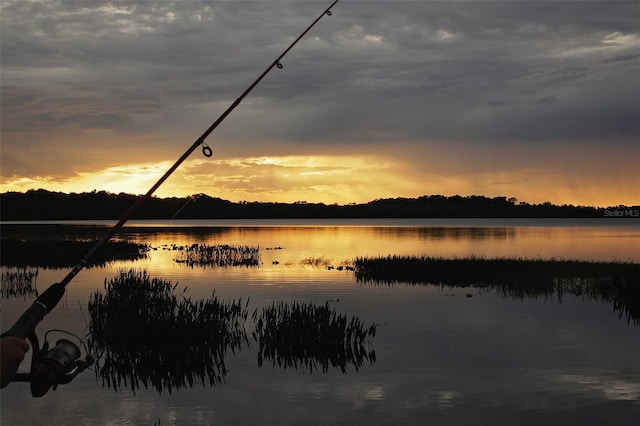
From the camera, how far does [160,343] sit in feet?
54.5

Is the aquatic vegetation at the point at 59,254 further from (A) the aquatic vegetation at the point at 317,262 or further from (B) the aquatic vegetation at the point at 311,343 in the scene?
(B) the aquatic vegetation at the point at 311,343

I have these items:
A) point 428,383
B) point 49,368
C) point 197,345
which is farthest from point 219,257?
point 49,368

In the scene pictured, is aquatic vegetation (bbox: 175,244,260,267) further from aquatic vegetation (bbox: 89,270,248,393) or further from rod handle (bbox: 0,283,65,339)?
rod handle (bbox: 0,283,65,339)

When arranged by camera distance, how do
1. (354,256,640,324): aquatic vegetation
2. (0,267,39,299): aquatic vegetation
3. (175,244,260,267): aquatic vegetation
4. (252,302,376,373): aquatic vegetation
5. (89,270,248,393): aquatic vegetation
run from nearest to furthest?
(89,270,248,393): aquatic vegetation < (252,302,376,373): aquatic vegetation < (354,256,640,324): aquatic vegetation < (0,267,39,299): aquatic vegetation < (175,244,260,267): aquatic vegetation

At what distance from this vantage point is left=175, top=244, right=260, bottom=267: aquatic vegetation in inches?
1762

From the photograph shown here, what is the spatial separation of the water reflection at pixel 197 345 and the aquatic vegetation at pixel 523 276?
11.6 metres

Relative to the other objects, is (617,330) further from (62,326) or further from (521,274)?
(62,326)

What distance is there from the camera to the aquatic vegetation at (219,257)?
4475 centimetres

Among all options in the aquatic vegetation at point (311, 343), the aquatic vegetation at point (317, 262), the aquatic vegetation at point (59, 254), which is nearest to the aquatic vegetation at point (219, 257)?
the aquatic vegetation at point (317, 262)

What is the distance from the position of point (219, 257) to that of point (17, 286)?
19532 millimetres

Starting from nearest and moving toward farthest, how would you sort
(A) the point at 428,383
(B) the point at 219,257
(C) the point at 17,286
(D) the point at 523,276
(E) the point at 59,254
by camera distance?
(A) the point at 428,383, (C) the point at 17,286, (D) the point at 523,276, (E) the point at 59,254, (B) the point at 219,257

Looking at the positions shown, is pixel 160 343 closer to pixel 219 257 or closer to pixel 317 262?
pixel 317 262

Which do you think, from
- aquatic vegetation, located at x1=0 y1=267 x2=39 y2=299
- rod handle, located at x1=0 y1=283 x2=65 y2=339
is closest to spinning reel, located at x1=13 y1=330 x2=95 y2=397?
rod handle, located at x1=0 y1=283 x2=65 y2=339

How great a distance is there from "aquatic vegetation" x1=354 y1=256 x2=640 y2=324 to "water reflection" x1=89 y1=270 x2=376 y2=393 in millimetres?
11648
